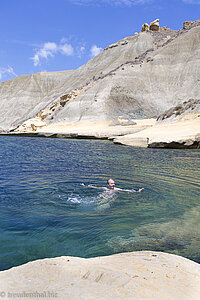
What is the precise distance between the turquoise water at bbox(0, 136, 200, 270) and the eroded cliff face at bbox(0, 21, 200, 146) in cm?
3134

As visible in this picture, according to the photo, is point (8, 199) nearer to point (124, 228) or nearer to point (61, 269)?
point (124, 228)

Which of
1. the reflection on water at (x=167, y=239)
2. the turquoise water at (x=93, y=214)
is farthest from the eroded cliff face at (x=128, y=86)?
the reflection on water at (x=167, y=239)

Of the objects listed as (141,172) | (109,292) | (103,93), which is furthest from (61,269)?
(103,93)

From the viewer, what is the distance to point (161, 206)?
261 inches

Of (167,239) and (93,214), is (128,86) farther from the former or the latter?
(167,239)

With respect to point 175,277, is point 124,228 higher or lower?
lower

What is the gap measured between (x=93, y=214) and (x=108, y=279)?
3588mm

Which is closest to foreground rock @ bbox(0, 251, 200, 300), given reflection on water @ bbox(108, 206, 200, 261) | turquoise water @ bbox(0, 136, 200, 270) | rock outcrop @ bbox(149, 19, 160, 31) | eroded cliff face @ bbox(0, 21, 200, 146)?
reflection on water @ bbox(108, 206, 200, 261)

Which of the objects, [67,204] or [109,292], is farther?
[67,204]

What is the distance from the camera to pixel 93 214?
20.3 feet

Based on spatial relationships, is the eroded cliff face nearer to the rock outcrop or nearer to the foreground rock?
the rock outcrop

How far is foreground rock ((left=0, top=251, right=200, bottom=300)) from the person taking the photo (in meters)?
2.32

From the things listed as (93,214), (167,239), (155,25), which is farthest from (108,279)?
(155,25)

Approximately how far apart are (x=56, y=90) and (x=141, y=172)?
66459mm
